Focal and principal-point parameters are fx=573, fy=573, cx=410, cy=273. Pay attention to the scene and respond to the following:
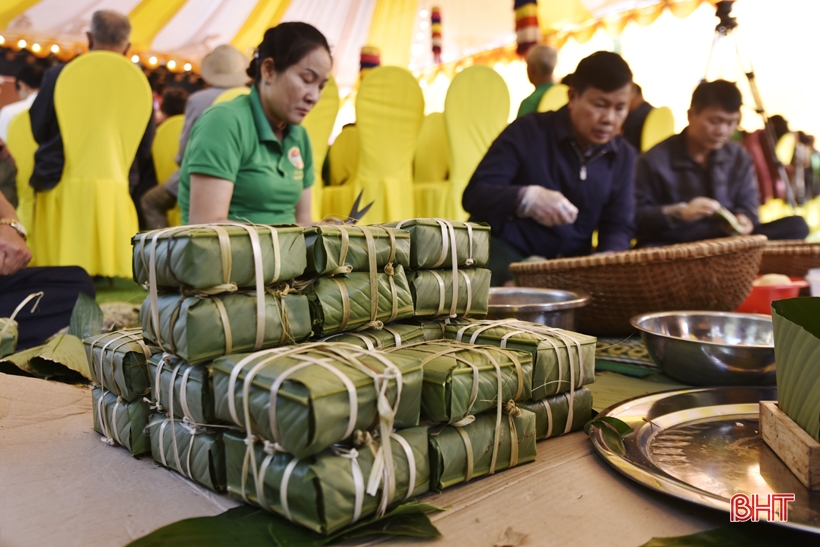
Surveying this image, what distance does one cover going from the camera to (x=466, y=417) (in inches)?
25.6

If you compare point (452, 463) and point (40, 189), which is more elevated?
point (40, 189)

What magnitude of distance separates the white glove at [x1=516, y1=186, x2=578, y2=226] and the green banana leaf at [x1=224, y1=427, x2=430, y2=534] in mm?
1376

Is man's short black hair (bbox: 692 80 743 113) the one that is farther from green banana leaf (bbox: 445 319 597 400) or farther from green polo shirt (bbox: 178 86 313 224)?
green banana leaf (bbox: 445 319 597 400)

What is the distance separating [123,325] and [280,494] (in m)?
1.07

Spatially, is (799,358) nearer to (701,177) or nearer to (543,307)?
(543,307)

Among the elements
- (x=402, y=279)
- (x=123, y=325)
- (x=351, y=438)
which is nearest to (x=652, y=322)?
(x=402, y=279)

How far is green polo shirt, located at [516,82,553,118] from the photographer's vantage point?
8.57 ft

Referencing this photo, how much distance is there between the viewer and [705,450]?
71 cm

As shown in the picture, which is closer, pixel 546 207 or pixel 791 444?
pixel 791 444

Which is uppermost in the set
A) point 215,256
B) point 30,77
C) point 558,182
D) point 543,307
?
point 30,77

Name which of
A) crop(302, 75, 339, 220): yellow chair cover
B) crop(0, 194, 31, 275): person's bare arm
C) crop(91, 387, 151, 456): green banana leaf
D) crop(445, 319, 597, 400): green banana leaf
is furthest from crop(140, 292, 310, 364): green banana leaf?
crop(302, 75, 339, 220): yellow chair cover

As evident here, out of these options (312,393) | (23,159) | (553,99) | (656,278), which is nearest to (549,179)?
(553,99)

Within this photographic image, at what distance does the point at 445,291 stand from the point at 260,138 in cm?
79

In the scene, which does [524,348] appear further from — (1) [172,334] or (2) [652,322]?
(2) [652,322]
